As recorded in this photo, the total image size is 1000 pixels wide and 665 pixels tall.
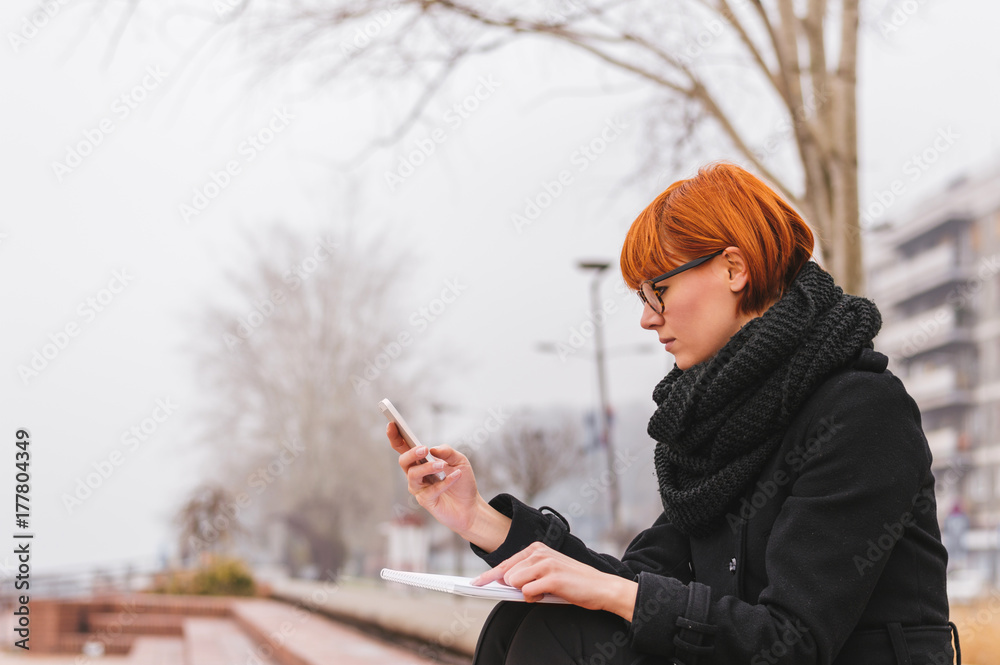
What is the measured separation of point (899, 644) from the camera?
1.12 m

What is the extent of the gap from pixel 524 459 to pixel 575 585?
1298cm

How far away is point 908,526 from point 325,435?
16137 millimetres

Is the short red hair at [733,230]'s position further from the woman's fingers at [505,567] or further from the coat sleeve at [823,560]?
the woman's fingers at [505,567]

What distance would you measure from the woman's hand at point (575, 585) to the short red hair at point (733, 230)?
18.2 inches

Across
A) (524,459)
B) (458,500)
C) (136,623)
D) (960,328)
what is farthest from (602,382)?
(960,328)

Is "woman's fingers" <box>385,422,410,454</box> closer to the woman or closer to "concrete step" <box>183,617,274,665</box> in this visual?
the woman

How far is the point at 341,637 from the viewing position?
614 cm

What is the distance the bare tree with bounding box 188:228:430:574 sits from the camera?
52.1ft

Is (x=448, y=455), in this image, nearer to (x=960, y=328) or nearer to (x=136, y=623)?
(x=136, y=623)

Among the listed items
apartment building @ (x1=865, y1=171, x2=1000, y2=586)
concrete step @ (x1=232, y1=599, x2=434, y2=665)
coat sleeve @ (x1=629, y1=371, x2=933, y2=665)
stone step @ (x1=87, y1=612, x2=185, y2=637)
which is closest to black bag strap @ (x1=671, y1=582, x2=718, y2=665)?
coat sleeve @ (x1=629, y1=371, x2=933, y2=665)

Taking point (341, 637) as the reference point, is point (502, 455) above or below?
above

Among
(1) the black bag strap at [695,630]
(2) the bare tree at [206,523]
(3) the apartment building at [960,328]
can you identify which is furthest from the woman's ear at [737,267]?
(3) the apartment building at [960,328]

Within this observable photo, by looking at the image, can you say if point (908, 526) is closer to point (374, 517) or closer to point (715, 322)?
point (715, 322)

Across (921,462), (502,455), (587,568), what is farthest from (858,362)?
(502,455)
